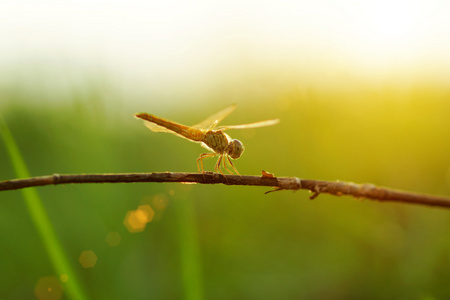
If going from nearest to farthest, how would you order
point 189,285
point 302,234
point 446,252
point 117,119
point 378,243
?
1. point 189,285
2. point 446,252
3. point 378,243
4. point 302,234
5. point 117,119

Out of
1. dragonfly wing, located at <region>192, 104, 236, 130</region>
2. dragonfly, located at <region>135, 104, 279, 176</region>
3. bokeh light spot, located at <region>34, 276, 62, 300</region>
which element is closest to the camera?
bokeh light spot, located at <region>34, 276, 62, 300</region>

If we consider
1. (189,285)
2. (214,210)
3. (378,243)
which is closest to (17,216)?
(214,210)

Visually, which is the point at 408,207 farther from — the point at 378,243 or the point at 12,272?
the point at 12,272

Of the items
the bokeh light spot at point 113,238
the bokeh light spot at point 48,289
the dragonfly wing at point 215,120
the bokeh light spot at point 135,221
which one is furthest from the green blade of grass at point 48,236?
the dragonfly wing at point 215,120

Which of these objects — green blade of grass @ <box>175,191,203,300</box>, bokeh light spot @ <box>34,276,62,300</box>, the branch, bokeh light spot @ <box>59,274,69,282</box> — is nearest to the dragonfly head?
green blade of grass @ <box>175,191,203,300</box>

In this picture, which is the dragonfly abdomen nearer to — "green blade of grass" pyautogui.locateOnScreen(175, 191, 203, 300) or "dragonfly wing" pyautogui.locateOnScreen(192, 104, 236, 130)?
"dragonfly wing" pyautogui.locateOnScreen(192, 104, 236, 130)
